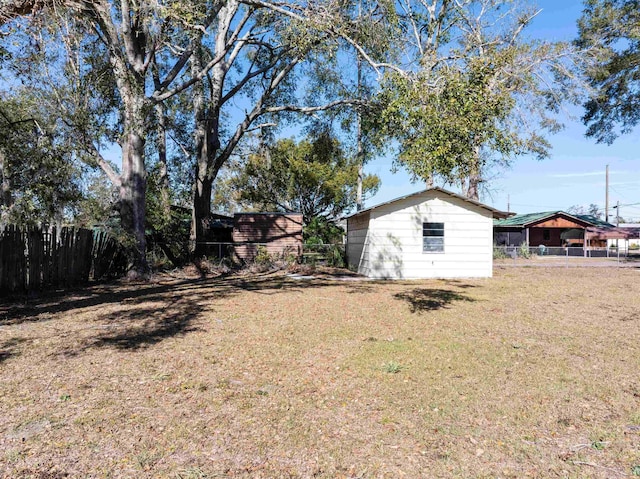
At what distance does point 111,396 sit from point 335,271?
14544 mm

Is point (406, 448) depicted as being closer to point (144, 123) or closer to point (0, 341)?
point (0, 341)

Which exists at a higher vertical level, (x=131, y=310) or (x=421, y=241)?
(x=421, y=241)

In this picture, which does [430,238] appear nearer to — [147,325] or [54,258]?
[147,325]

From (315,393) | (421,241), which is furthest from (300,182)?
(315,393)

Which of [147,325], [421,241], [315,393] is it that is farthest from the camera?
[421,241]

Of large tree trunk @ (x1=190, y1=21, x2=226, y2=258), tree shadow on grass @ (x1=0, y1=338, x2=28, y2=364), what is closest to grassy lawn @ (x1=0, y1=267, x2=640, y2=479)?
tree shadow on grass @ (x1=0, y1=338, x2=28, y2=364)

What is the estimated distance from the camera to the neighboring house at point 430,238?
52.9ft

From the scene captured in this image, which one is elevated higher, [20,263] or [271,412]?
[20,263]

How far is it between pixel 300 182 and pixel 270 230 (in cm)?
705

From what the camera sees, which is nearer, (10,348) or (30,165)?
(10,348)

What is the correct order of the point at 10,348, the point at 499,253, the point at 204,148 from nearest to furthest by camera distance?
1. the point at 10,348
2. the point at 204,148
3. the point at 499,253

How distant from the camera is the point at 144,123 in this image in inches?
460

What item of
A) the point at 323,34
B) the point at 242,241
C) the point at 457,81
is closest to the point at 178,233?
the point at 242,241

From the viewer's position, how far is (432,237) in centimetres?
1620
